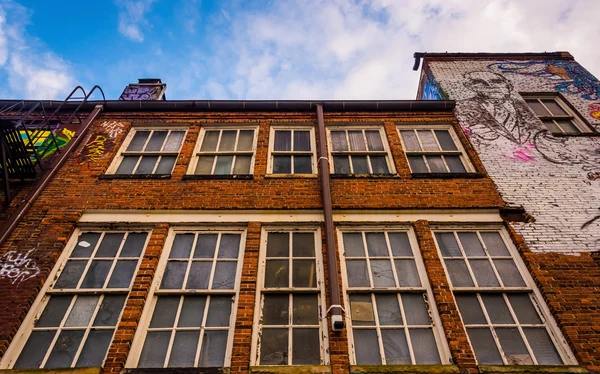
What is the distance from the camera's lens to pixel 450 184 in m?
6.85

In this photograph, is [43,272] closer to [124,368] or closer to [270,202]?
[124,368]

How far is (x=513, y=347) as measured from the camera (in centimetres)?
466

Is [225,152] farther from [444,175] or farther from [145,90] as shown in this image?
[145,90]

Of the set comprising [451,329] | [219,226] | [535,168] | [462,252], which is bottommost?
[451,329]

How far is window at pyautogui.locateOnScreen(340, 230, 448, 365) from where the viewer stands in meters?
4.63

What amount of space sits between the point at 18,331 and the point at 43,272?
→ 899mm

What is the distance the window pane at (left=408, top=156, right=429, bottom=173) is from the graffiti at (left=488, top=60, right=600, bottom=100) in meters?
5.21

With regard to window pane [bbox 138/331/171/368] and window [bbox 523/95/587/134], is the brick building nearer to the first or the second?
window pane [bbox 138/331/171/368]

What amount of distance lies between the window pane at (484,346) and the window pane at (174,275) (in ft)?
13.9

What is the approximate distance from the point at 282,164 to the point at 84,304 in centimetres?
427

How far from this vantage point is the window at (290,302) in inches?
181

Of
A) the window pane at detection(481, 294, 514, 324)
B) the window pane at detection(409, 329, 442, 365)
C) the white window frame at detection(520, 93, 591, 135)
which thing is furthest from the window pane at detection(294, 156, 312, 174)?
the white window frame at detection(520, 93, 591, 135)

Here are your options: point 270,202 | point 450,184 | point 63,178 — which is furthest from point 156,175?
point 450,184

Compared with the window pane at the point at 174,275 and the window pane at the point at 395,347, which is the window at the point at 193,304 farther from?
the window pane at the point at 395,347
